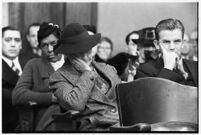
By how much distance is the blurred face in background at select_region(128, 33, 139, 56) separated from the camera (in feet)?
19.9

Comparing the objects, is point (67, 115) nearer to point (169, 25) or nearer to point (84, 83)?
point (84, 83)

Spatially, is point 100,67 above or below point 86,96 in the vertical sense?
above

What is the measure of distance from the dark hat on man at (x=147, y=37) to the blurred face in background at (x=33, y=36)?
943 millimetres

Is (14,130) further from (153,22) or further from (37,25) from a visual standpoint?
(153,22)

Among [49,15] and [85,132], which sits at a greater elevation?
[49,15]

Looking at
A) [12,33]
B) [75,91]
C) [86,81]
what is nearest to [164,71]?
[86,81]

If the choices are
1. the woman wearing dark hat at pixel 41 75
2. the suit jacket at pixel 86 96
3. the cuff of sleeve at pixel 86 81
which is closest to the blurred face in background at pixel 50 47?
the woman wearing dark hat at pixel 41 75

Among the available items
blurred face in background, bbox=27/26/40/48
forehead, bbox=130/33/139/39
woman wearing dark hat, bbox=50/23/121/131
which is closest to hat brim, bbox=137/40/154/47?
forehead, bbox=130/33/139/39

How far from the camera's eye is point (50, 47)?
575cm

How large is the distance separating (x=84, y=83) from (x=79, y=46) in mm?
326

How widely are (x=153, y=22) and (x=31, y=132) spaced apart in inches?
60.1

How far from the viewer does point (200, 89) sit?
207 inches

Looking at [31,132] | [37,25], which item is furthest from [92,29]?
[31,132]

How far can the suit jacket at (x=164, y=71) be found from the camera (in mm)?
5359
